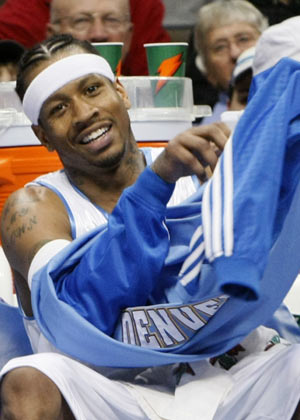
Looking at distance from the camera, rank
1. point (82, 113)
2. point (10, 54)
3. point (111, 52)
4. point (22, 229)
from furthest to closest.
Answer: point (10, 54), point (111, 52), point (82, 113), point (22, 229)

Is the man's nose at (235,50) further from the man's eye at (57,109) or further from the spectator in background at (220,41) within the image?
the man's eye at (57,109)

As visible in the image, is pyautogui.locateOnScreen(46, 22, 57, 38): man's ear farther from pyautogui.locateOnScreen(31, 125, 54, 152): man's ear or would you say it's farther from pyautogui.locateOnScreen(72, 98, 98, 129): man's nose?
pyautogui.locateOnScreen(72, 98, 98, 129): man's nose

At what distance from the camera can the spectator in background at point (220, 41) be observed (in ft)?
14.3

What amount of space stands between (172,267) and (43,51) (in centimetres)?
90

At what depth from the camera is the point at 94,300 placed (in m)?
2.39

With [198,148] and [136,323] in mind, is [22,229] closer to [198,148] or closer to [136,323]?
[136,323]

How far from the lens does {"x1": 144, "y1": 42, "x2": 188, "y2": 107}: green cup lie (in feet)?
12.1

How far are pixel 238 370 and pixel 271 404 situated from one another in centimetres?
16

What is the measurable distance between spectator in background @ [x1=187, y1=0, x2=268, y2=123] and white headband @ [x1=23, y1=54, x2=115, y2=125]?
1.39 m

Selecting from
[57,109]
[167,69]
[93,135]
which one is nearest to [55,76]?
[57,109]

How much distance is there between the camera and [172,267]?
245 centimetres

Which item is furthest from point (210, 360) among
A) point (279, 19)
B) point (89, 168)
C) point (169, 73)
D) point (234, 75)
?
point (279, 19)

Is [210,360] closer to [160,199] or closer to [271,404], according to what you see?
[271,404]

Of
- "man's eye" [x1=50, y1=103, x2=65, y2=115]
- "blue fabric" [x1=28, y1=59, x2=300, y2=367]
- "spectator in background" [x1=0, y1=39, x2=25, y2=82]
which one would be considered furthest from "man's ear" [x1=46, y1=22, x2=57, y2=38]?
"blue fabric" [x1=28, y1=59, x2=300, y2=367]
